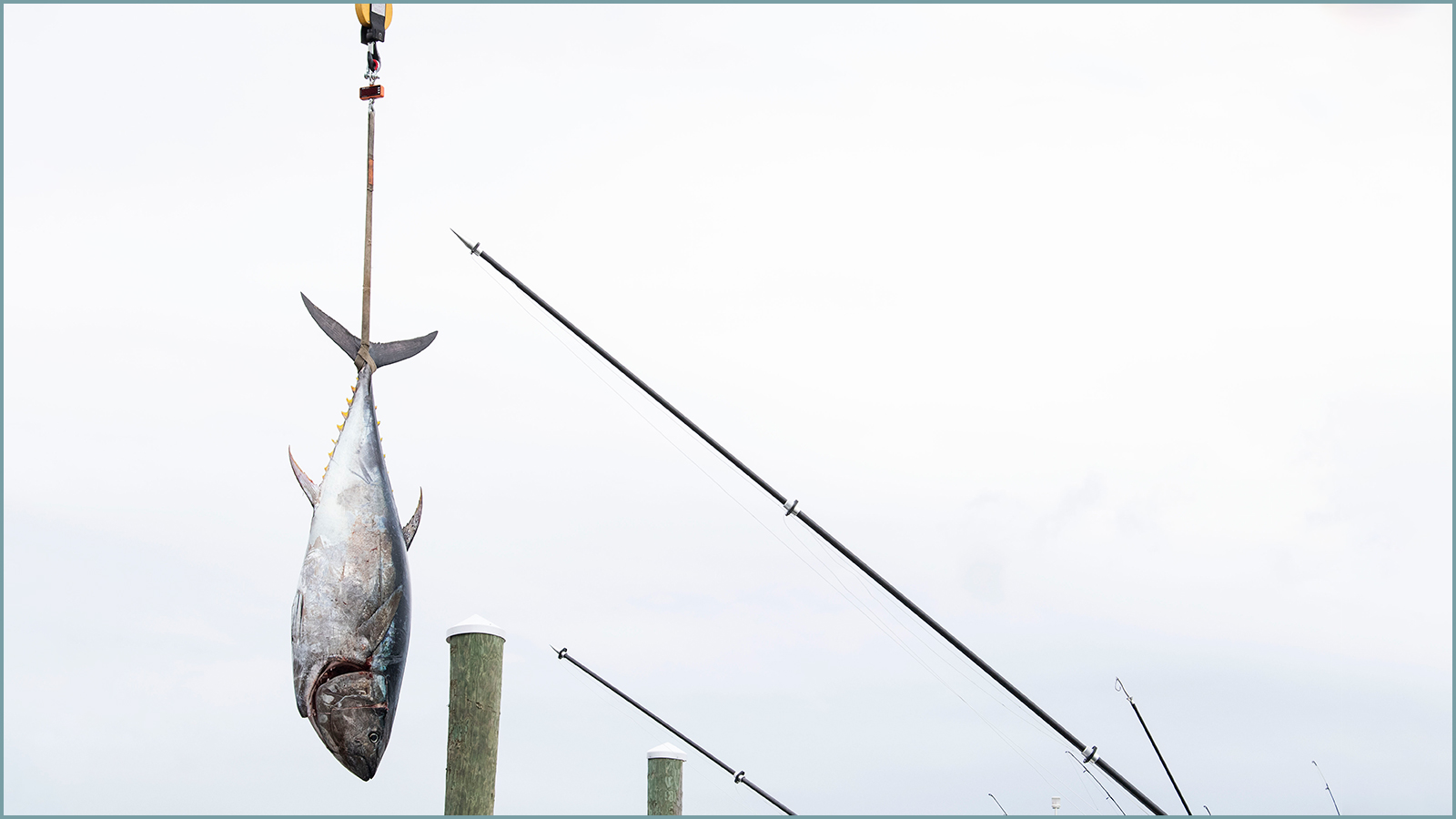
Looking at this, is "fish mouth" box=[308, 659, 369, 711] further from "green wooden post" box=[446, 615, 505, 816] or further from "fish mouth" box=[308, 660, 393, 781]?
"green wooden post" box=[446, 615, 505, 816]

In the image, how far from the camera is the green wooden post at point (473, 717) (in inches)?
269

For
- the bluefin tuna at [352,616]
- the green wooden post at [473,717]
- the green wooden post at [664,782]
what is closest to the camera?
the bluefin tuna at [352,616]

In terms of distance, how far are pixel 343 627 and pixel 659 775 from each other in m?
3.06

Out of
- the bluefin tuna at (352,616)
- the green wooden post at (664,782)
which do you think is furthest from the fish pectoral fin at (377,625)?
the green wooden post at (664,782)

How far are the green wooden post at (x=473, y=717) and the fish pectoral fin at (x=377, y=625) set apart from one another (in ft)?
2.34

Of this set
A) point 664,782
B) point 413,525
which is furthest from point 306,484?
point 664,782

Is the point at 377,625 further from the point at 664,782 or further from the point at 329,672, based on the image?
the point at 664,782

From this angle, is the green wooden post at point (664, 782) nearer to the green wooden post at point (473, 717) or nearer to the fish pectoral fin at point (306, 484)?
the green wooden post at point (473, 717)

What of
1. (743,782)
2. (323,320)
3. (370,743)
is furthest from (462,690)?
(743,782)

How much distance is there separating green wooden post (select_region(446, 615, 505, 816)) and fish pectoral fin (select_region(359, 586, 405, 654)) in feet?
2.34

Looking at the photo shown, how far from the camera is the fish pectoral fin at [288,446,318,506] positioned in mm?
→ 6598

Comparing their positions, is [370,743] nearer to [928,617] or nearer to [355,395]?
[355,395]

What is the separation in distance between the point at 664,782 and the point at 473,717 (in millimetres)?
2111

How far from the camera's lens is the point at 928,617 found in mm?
8297
